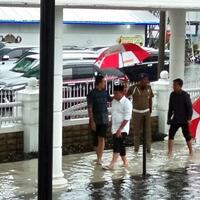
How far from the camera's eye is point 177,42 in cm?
1418

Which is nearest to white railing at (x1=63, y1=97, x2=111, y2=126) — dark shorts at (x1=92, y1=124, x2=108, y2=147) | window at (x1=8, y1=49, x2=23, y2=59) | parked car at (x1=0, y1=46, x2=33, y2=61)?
dark shorts at (x1=92, y1=124, x2=108, y2=147)

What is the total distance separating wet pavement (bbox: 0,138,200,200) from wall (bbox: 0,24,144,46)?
26122 millimetres

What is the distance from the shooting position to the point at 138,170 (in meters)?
11.4

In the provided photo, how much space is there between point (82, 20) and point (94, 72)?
1801 centimetres

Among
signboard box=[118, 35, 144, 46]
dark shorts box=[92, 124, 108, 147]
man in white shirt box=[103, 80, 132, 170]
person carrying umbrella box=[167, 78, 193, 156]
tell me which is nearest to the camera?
man in white shirt box=[103, 80, 132, 170]

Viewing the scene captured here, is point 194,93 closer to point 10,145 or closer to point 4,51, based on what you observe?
point 10,145

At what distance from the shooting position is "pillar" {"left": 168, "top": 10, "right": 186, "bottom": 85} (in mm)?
13875

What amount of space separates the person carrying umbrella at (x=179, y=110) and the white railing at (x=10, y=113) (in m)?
3.04

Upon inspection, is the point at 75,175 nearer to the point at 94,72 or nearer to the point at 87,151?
the point at 87,151

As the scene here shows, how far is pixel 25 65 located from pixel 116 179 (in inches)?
463

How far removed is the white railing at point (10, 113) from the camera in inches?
476

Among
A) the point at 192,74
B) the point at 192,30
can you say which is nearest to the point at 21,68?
the point at 192,74

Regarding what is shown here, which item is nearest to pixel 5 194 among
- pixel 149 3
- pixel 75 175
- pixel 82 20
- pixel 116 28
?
pixel 75 175

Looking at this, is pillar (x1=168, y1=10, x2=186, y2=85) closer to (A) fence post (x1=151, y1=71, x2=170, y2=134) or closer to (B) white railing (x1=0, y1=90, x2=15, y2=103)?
(A) fence post (x1=151, y1=71, x2=170, y2=134)
